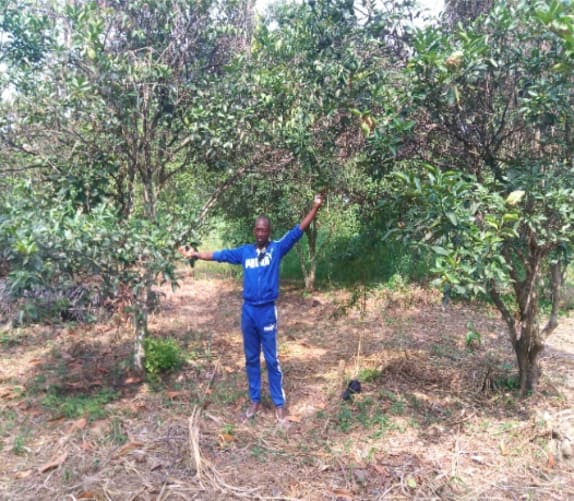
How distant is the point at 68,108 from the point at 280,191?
4.08 metres

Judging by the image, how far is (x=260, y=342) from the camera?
4.55 m

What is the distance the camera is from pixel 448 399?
193 inches

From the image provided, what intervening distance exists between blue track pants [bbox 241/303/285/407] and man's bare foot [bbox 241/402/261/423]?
46 mm

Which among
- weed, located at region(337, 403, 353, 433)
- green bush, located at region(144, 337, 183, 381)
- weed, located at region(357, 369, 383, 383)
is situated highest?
green bush, located at region(144, 337, 183, 381)

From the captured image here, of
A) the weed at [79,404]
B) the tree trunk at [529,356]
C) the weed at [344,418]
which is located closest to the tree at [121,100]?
the weed at [79,404]

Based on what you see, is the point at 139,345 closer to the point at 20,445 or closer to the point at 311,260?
the point at 20,445

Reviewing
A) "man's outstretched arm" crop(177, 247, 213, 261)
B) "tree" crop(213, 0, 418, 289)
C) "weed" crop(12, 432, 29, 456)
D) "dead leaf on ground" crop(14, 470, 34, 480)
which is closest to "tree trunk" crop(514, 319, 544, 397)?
"tree" crop(213, 0, 418, 289)

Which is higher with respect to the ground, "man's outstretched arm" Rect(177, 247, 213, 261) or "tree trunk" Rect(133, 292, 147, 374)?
"man's outstretched arm" Rect(177, 247, 213, 261)

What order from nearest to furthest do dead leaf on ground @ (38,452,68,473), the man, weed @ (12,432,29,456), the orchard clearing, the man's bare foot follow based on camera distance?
the orchard clearing, dead leaf on ground @ (38,452,68,473), weed @ (12,432,29,456), the man, the man's bare foot

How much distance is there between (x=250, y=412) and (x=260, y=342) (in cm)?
64

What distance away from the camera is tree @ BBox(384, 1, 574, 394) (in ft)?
10.6

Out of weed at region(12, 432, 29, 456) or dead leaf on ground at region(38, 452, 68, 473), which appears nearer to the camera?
dead leaf on ground at region(38, 452, 68, 473)

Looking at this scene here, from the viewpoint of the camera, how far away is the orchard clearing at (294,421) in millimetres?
3545

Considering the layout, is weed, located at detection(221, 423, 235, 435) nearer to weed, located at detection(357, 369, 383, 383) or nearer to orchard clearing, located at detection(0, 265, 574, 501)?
orchard clearing, located at detection(0, 265, 574, 501)
